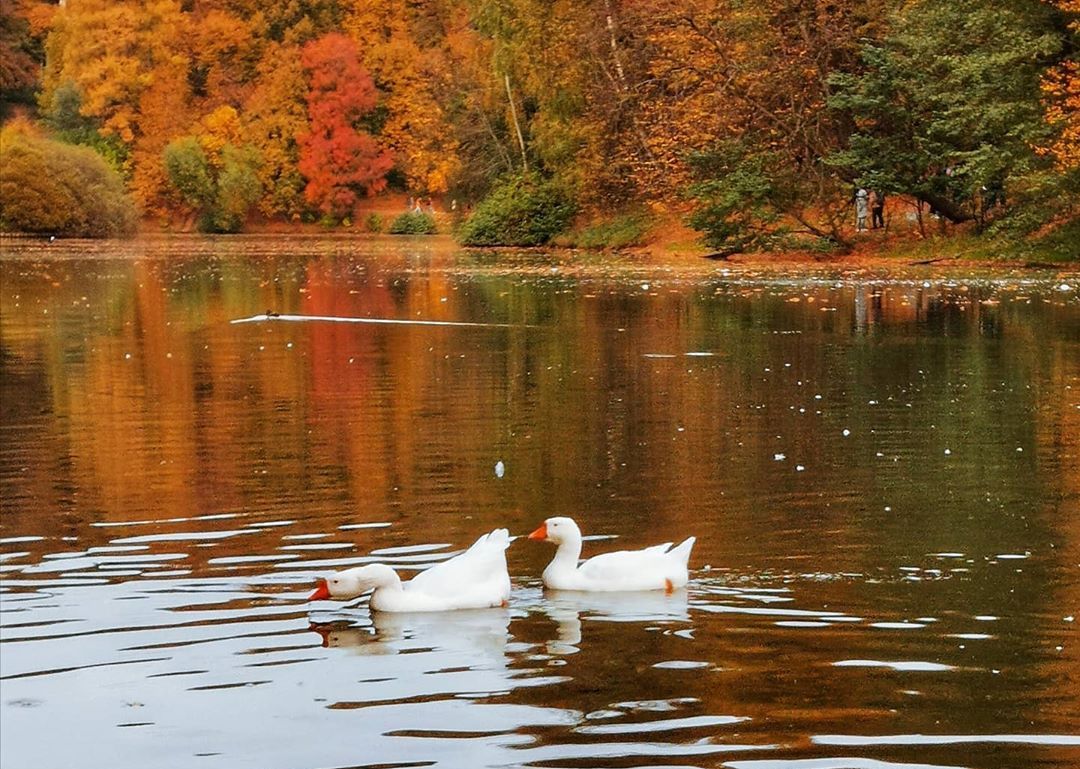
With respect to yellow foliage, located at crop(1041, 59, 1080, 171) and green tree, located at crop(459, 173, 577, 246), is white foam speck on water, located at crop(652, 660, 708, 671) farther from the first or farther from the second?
green tree, located at crop(459, 173, 577, 246)

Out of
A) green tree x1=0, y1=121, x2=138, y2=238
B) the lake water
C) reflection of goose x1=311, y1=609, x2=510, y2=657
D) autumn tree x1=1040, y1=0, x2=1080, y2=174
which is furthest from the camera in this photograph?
green tree x1=0, y1=121, x2=138, y2=238

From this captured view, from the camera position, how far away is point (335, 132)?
287 ft

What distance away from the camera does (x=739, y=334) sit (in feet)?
82.3

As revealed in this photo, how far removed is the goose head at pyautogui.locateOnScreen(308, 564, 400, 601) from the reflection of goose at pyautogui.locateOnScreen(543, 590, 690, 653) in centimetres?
82

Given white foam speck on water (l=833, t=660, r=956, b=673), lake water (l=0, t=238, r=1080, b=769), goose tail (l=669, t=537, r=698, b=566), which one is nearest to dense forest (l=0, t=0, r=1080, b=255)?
lake water (l=0, t=238, r=1080, b=769)

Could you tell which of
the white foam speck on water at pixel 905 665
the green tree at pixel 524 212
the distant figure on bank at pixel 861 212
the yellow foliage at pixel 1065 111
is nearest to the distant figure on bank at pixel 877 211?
the distant figure on bank at pixel 861 212

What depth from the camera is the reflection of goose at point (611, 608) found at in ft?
29.7

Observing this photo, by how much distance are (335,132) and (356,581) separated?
79.6 m

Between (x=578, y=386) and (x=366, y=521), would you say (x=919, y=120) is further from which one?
(x=366, y=521)

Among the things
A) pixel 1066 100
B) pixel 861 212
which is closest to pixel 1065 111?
pixel 1066 100

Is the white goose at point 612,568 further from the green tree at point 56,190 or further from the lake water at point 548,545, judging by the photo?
the green tree at point 56,190

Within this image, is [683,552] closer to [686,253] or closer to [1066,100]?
[1066,100]

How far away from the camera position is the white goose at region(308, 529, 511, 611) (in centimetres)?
923

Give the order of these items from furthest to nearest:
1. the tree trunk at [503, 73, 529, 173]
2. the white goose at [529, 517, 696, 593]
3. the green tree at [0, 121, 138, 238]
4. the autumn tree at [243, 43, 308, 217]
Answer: the autumn tree at [243, 43, 308, 217] → the green tree at [0, 121, 138, 238] → the tree trunk at [503, 73, 529, 173] → the white goose at [529, 517, 696, 593]
